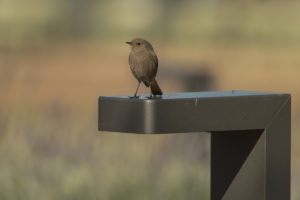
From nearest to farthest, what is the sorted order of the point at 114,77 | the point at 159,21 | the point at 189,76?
the point at 189,76 < the point at 114,77 < the point at 159,21

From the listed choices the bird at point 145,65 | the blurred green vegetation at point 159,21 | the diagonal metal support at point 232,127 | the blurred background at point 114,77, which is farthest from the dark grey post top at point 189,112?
the blurred green vegetation at point 159,21

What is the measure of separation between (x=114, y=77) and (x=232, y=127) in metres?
9.65

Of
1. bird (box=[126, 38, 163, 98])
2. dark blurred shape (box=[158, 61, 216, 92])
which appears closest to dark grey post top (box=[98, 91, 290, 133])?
bird (box=[126, 38, 163, 98])

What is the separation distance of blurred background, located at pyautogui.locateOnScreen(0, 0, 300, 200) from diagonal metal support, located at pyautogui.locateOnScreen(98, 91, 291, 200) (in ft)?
7.23

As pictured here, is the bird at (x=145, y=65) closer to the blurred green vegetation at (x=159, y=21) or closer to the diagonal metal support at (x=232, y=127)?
the diagonal metal support at (x=232, y=127)

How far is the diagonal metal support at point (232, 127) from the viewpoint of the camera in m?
4.09

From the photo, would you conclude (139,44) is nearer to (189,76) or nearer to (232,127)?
(232,127)

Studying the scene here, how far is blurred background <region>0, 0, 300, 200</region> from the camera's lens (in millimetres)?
6836

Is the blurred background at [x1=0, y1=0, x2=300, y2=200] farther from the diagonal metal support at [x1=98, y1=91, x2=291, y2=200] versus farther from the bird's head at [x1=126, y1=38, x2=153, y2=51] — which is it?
the diagonal metal support at [x1=98, y1=91, x2=291, y2=200]

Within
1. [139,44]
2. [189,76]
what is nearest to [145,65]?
[139,44]

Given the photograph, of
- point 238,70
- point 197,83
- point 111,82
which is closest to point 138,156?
point 197,83

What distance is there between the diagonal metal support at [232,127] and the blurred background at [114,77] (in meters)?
2.20

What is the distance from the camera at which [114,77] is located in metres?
13.9

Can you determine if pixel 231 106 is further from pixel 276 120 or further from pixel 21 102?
pixel 21 102
